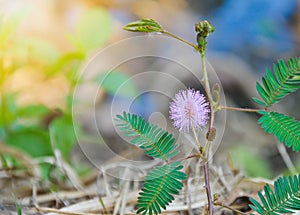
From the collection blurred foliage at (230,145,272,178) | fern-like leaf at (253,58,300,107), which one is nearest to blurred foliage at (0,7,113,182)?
blurred foliage at (230,145,272,178)

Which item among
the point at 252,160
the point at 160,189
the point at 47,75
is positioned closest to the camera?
the point at 160,189

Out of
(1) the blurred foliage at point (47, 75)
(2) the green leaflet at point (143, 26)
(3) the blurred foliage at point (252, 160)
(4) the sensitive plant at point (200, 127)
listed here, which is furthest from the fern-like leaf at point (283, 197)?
(3) the blurred foliage at point (252, 160)

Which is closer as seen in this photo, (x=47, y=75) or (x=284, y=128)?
(x=284, y=128)

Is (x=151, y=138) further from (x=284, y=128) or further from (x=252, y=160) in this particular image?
(x=252, y=160)

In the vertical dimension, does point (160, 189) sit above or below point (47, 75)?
below

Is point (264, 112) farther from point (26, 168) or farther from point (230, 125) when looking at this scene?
point (230, 125)

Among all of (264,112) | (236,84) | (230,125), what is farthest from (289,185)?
(236,84)

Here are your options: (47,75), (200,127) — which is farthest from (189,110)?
(47,75)

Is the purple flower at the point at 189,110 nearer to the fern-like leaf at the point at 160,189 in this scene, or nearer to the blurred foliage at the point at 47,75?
the fern-like leaf at the point at 160,189
